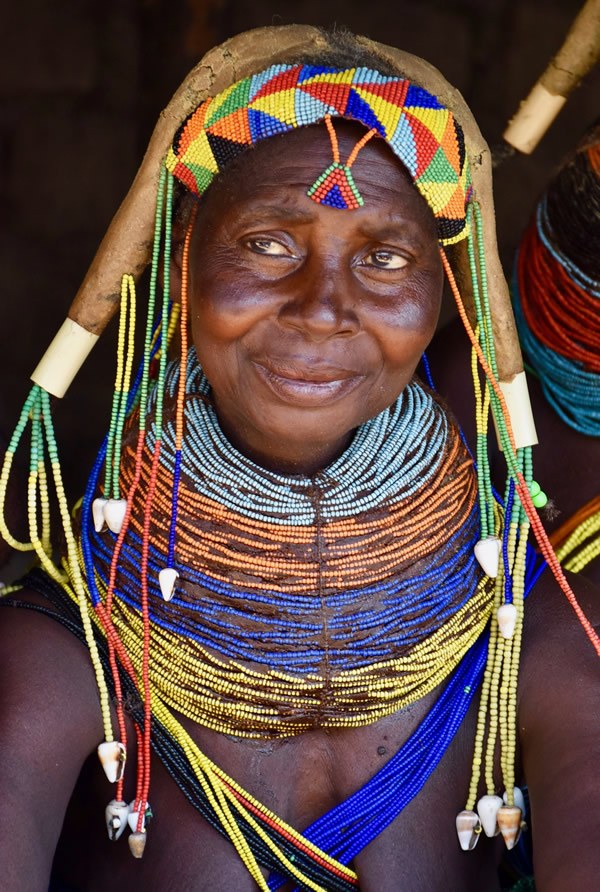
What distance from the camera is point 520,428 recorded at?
2.54m

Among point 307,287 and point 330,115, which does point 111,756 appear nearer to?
point 307,287

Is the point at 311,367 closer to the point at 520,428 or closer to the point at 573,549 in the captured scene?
the point at 520,428

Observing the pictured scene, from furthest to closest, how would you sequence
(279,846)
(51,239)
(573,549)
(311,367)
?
(51,239), (573,549), (279,846), (311,367)

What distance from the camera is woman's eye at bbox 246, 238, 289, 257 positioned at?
2258mm

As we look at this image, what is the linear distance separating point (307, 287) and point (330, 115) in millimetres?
276

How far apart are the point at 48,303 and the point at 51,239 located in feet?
0.65

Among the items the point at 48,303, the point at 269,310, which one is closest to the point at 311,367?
the point at 269,310

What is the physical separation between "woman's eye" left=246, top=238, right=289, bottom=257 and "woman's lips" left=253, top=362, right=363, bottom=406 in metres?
0.18

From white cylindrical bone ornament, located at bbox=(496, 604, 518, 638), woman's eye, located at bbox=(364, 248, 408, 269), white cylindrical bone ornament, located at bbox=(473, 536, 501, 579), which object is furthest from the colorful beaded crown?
white cylindrical bone ornament, located at bbox=(496, 604, 518, 638)

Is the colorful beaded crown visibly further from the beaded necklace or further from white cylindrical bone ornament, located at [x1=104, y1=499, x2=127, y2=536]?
the beaded necklace

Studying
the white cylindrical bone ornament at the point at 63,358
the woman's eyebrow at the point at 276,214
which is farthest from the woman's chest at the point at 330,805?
the woman's eyebrow at the point at 276,214

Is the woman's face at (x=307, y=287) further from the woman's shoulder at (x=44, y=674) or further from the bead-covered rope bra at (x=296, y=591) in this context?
the woman's shoulder at (x=44, y=674)

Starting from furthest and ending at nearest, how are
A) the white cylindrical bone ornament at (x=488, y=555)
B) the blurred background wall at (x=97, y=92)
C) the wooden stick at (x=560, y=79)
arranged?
the blurred background wall at (x=97, y=92) → the wooden stick at (x=560, y=79) → the white cylindrical bone ornament at (x=488, y=555)

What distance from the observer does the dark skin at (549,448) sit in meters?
3.14
